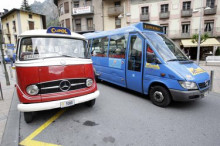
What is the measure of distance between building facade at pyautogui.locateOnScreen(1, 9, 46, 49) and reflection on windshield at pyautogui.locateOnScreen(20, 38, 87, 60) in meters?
26.2

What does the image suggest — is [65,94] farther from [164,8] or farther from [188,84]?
[164,8]

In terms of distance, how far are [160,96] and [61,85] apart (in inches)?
118

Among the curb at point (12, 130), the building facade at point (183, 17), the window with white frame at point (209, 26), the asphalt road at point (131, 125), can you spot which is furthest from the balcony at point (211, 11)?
the curb at point (12, 130)

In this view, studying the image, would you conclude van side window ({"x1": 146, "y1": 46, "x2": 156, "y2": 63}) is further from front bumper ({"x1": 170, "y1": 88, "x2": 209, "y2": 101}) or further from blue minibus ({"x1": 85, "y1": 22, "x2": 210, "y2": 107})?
front bumper ({"x1": 170, "y1": 88, "x2": 209, "y2": 101})

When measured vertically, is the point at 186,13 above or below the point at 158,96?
above

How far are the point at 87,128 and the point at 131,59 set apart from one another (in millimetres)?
3006

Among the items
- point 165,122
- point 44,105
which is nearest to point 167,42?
point 165,122

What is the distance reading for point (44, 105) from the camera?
2885 millimetres

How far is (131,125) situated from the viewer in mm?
3205

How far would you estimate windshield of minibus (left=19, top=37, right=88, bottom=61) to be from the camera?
10.6ft

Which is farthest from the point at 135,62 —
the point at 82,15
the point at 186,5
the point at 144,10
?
the point at 82,15

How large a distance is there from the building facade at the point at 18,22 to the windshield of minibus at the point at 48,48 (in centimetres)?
2620

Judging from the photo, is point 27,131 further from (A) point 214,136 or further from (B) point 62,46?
(A) point 214,136

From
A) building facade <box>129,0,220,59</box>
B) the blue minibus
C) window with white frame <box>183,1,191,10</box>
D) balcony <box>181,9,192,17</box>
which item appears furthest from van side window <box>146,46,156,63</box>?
window with white frame <box>183,1,191,10</box>
